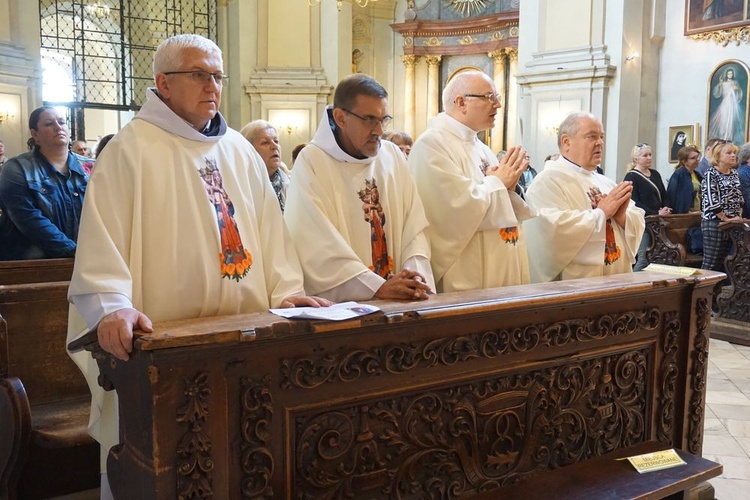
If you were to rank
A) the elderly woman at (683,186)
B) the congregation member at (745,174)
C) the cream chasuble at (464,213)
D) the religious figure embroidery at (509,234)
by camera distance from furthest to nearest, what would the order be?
the elderly woman at (683,186) → the congregation member at (745,174) → the religious figure embroidery at (509,234) → the cream chasuble at (464,213)

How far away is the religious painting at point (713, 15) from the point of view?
11.3 meters

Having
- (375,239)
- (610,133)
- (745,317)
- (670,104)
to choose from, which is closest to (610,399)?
(375,239)

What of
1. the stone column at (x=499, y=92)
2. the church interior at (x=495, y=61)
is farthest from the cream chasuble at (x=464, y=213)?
the stone column at (x=499, y=92)

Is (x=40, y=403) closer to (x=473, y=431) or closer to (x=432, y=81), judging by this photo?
(x=473, y=431)

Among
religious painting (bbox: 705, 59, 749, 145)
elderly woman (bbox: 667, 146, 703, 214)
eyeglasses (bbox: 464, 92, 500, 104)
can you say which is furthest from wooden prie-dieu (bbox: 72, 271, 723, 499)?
religious painting (bbox: 705, 59, 749, 145)

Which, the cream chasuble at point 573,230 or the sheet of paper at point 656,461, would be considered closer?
the sheet of paper at point 656,461

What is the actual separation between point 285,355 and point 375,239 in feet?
3.74

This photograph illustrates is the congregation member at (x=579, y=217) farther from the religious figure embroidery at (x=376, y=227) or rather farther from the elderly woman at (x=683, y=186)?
the elderly woman at (x=683, y=186)

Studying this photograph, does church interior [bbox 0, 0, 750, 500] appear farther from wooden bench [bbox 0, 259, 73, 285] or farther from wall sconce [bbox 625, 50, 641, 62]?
wooden bench [bbox 0, 259, 73, 285]

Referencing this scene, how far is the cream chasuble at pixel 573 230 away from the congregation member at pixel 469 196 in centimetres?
30

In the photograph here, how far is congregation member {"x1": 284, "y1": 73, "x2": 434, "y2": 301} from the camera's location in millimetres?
2973

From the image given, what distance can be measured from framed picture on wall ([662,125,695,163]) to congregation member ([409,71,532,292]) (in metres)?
9.50

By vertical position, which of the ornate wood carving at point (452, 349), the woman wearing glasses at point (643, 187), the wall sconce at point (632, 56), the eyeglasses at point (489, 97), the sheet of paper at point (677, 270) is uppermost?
the wall sconce at point (632, 56)

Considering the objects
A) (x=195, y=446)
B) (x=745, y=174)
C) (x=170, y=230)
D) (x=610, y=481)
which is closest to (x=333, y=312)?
(x=195, y=446)
